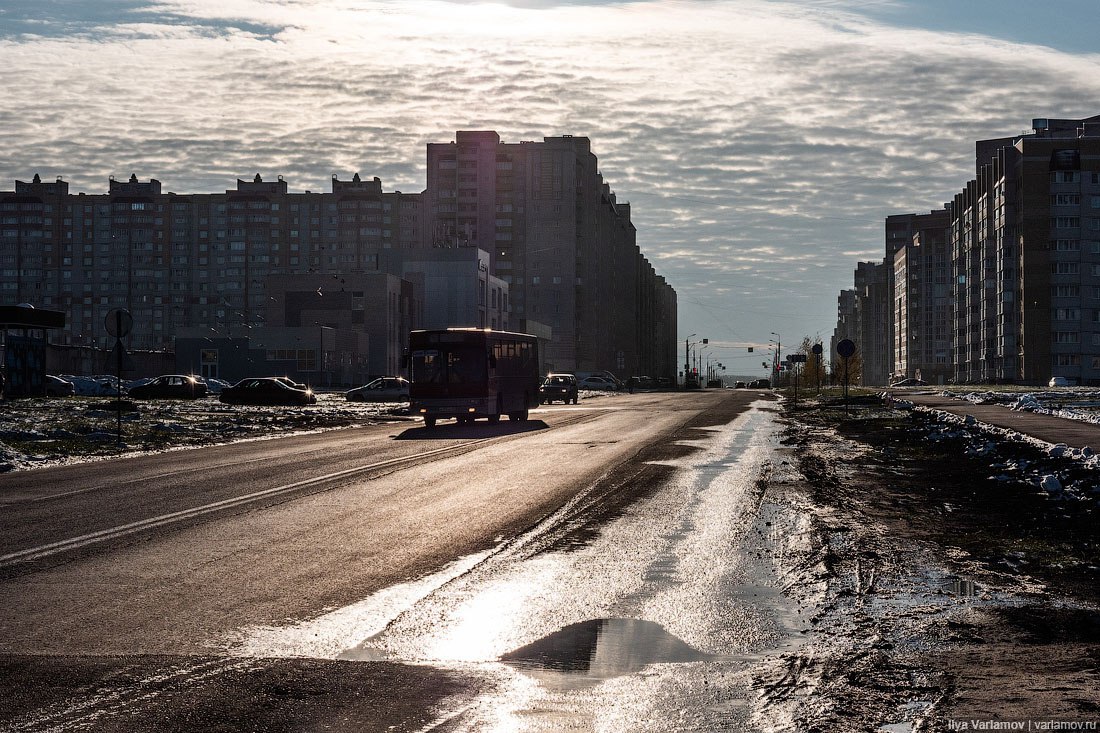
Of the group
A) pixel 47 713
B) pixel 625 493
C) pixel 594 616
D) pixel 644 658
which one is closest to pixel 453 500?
pixel 625 493

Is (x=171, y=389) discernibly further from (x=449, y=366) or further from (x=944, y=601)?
(x=944, y=601)

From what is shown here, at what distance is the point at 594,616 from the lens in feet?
25.0

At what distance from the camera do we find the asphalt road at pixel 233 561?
551cm

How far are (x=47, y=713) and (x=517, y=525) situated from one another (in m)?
7.27

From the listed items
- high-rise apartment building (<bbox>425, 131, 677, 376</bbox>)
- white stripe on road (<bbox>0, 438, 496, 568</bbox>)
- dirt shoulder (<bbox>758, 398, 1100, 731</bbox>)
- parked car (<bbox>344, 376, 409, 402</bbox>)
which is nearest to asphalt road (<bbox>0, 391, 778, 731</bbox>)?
white stripe on road (<bbox>0, 438, 496, 568</bbox>)

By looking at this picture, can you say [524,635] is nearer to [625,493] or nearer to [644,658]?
[644,658]

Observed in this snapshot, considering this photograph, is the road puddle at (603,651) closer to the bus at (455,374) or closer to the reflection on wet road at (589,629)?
the reflection on wet road at (589,629)

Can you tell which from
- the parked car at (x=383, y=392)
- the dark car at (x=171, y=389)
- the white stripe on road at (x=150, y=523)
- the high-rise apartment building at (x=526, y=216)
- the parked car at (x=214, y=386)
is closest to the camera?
the white stripe on road at (x=150, y=523)

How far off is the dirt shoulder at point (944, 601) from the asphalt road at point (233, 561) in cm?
195

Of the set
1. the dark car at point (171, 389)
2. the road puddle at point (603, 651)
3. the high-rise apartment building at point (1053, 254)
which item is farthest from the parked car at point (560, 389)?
the high-rise apartment building at point (1053, 254)

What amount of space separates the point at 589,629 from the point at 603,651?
1.92 feet

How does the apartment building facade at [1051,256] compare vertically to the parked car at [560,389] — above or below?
above

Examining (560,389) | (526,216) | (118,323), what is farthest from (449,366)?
(526,216)

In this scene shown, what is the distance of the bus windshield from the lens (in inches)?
1476
